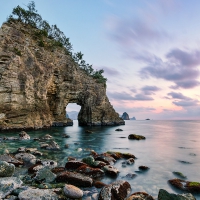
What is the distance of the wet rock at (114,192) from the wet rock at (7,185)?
12.1ft

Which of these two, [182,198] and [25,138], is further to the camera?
[25,138]

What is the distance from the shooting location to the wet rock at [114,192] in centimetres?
725

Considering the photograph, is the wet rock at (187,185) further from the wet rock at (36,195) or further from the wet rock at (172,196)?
the wet rock at (36,195)

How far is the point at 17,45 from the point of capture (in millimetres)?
41594

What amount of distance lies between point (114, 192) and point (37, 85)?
42.3 m

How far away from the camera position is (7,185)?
→ 716 centimetres

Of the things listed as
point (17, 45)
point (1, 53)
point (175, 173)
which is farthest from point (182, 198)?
point (17, 45)

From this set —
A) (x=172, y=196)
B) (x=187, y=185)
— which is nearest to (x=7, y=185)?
(x=172, y=196)

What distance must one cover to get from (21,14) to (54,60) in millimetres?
18454

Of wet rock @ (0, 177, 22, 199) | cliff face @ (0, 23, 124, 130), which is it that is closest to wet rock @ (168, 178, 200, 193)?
wet rock @ (0, 177, 22, 199)

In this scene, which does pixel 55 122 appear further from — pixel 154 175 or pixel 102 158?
pixel 154 175

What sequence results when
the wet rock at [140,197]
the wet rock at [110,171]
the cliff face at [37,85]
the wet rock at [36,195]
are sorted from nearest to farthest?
1. the wet rock at [36,195]
2. the wet rock at [140,197]
3. the wet rock at [110,171]
4. the cliff face at [37,85]

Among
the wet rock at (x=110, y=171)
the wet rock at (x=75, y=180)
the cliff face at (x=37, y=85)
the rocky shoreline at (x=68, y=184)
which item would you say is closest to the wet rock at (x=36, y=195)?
the rocky shoreline at (x=68, y=184)

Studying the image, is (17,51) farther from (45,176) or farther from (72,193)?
(72,193)
